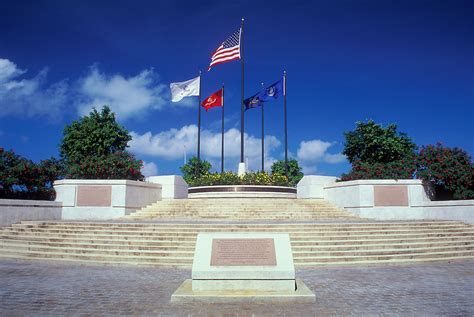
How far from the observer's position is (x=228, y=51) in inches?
1040

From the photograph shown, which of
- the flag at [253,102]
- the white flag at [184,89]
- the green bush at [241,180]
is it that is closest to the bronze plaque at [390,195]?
the green bush at [241,180]

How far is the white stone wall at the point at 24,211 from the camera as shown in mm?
15766

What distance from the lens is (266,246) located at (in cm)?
687

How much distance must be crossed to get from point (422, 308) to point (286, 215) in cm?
1318

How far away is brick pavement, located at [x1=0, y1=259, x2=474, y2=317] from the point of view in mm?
5461

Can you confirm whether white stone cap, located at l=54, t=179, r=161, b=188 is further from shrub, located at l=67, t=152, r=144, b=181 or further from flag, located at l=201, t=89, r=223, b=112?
flag, located at l=201, t=89, r=223, b=112

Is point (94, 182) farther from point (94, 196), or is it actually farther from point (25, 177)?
point (25, 177)

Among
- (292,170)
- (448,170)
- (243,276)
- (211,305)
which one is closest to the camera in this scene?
(211,305)

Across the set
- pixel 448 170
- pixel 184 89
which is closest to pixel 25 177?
pixel 184 89

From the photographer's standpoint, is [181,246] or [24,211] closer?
[181,246]

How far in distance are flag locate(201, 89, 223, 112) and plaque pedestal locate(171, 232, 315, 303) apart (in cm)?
2650

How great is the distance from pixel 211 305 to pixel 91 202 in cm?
1601

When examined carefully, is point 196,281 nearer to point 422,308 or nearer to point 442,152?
point 422,308

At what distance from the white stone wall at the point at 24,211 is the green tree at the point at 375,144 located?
22076mm
